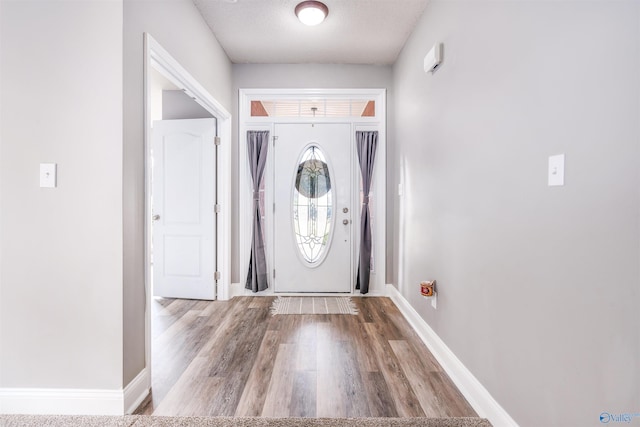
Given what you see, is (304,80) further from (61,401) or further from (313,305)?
(61,401)

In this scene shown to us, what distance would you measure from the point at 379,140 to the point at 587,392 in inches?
120

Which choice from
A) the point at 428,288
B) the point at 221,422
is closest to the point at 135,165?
the point at 221,422

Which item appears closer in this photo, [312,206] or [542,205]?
[542,205]

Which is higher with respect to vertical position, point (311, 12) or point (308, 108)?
point (311, 12)

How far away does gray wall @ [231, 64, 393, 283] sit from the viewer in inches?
145

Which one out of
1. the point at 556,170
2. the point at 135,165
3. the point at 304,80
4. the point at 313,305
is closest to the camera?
the point at 556,170

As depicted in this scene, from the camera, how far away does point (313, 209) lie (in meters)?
3.78

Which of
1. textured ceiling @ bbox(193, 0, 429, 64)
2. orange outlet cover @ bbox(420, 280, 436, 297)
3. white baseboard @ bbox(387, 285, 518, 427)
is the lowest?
white baseboard @ bbox(387, 285, 518, 427)

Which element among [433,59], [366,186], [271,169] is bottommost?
[366,186]

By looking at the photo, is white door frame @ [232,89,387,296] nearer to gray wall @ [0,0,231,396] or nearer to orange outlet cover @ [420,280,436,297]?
orange outlet cover @ [420,280,436,297]

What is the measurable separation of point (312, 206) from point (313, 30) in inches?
71.5

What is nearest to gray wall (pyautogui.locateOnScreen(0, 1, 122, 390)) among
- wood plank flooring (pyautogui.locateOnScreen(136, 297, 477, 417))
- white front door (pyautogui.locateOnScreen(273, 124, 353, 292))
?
wood plank flooring (pyautogui.locateOnScreen(136, 297, 477, 417))

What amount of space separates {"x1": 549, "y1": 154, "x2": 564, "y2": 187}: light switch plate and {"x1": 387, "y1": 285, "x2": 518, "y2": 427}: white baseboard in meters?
1.07

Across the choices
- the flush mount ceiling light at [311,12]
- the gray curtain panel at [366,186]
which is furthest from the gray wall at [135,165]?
the gray curtain panel at [366,186]
